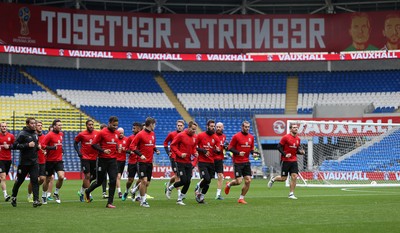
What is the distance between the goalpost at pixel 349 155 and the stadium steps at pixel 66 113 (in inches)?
699

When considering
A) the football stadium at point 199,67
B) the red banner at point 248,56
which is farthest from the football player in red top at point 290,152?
the red banner at point 248,56

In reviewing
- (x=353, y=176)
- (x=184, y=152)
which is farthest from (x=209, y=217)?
(x=353, y=176)

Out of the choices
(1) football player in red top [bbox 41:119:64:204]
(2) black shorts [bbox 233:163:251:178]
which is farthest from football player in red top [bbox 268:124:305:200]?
(1) football player in red top [bbox 41:119:64:204]

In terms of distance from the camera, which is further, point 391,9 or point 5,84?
point 391,9

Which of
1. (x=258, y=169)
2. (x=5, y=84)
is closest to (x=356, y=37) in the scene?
(x=258, y=169)

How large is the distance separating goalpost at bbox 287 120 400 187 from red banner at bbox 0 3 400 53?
1696 cm

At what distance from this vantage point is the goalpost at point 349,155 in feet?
118

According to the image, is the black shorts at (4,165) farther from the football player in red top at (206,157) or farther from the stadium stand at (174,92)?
the stadium stand at (174,92)

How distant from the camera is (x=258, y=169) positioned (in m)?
48.7

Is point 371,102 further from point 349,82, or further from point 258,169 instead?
point 258,169

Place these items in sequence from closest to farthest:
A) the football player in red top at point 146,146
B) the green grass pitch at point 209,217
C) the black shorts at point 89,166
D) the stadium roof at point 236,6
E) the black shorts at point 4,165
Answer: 1. the green grass pitch at point 209,217
2. the football player in red top at point 146,146
3. the black shorts at point 4,165
4. the black shorts at point 89,166
5. the stadium roof at point 236,6

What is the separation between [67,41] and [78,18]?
6.21 ft

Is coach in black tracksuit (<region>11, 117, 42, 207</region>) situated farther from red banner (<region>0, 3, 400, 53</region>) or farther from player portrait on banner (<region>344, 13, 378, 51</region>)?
player portrait on banner (<region>344, 13, 378, 51</region>)

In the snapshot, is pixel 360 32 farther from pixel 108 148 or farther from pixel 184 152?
pixel 108 148
